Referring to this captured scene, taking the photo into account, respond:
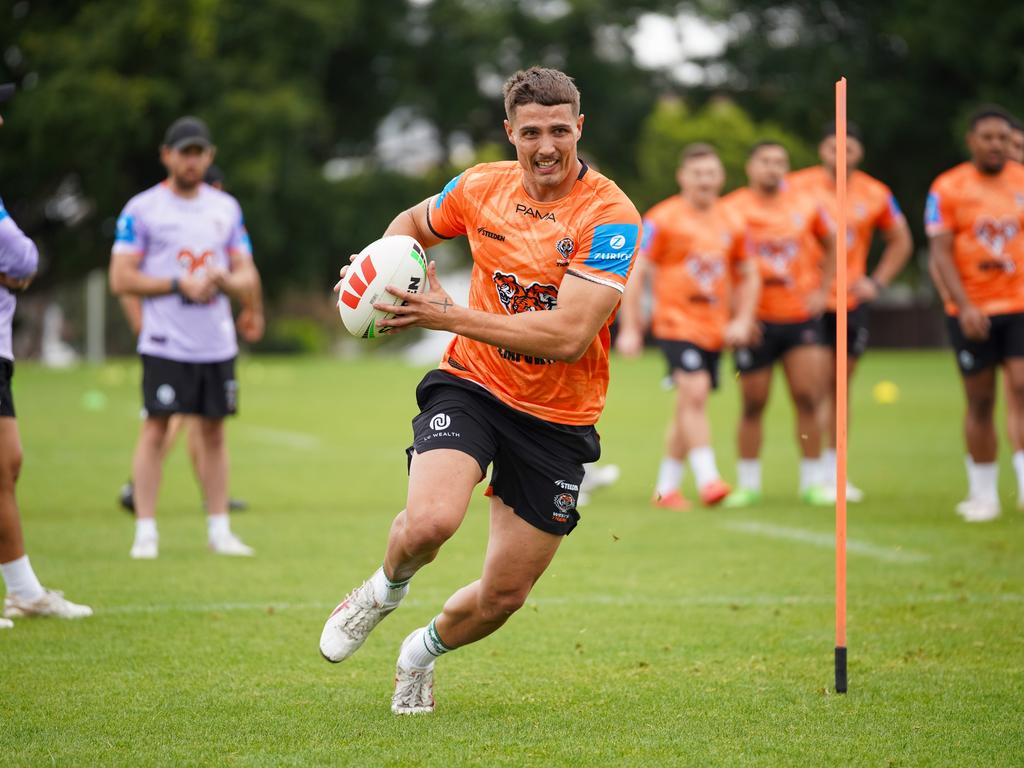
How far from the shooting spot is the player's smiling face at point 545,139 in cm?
519

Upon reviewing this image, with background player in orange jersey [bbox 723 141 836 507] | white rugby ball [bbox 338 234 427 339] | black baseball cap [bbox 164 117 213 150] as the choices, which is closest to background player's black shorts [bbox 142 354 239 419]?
black baseball cap [bbox 164 117 213 150]

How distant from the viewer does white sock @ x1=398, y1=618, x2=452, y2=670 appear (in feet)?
17.5

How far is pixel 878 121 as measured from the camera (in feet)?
154

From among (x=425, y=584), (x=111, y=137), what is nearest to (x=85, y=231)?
(x=111, y=137)

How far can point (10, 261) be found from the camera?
260 inches

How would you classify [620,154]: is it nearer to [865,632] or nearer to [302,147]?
[302,147]

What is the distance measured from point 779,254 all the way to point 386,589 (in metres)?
7.33

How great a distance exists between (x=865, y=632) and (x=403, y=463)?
8.70 m

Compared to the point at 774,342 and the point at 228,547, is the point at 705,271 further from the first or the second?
the point at 228,547

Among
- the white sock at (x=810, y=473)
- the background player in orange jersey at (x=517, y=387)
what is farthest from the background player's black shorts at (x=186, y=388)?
the white sock at (x=810, y=473)

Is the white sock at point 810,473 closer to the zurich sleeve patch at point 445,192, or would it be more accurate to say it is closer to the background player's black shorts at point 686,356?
the background player's black shorts at point 686,356

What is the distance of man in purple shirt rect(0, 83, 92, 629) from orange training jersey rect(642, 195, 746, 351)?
19.2 ft

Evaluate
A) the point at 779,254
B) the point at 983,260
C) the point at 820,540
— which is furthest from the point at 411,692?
the point at 779,254

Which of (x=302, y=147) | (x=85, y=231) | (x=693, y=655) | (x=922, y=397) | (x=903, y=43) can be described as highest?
(x=903, y=43)
